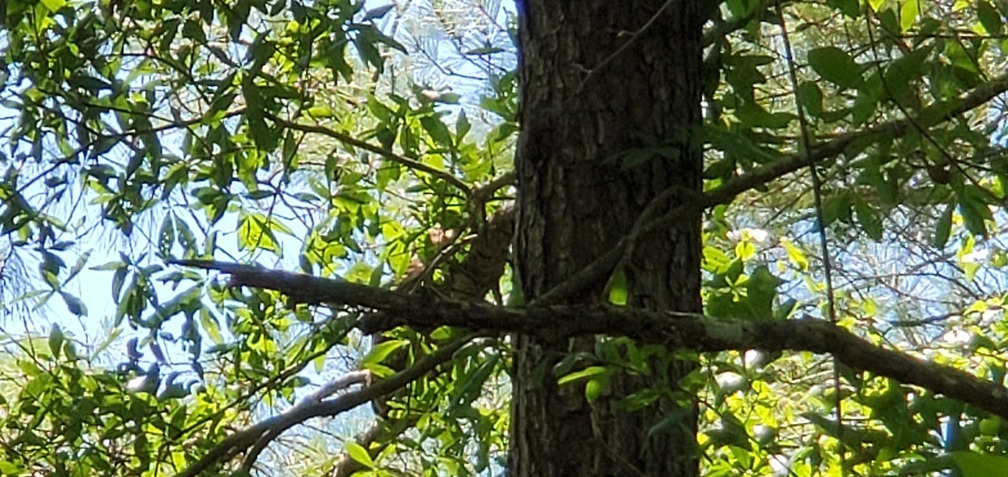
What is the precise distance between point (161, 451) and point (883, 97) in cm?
84

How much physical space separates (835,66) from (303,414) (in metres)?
0.71

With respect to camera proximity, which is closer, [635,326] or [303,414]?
[635,326]

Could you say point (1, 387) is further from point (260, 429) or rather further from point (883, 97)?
point (883, 97)

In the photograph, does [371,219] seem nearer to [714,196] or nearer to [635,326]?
[714,196]

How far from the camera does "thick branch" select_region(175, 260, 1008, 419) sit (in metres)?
0.74

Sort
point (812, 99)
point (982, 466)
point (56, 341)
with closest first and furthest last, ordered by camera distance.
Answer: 1. point (982, 466)
2. point (812, 99)
3. point (56, 341)

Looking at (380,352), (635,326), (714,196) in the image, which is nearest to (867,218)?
(714,196)

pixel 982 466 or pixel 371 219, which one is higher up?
pixel 371 219

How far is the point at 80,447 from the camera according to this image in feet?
4.61

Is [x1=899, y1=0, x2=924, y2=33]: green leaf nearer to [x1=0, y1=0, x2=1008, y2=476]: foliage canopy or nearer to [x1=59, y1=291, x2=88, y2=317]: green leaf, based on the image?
[x1=0, y1=0, x2=1008, y2=476]: foliage canopy

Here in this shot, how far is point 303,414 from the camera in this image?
4.34ft

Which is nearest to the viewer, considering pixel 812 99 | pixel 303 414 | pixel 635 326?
pixel 635 326

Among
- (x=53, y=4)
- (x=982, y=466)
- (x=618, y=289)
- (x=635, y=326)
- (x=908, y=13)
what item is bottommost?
(x=982, y=466)

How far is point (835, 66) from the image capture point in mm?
811
